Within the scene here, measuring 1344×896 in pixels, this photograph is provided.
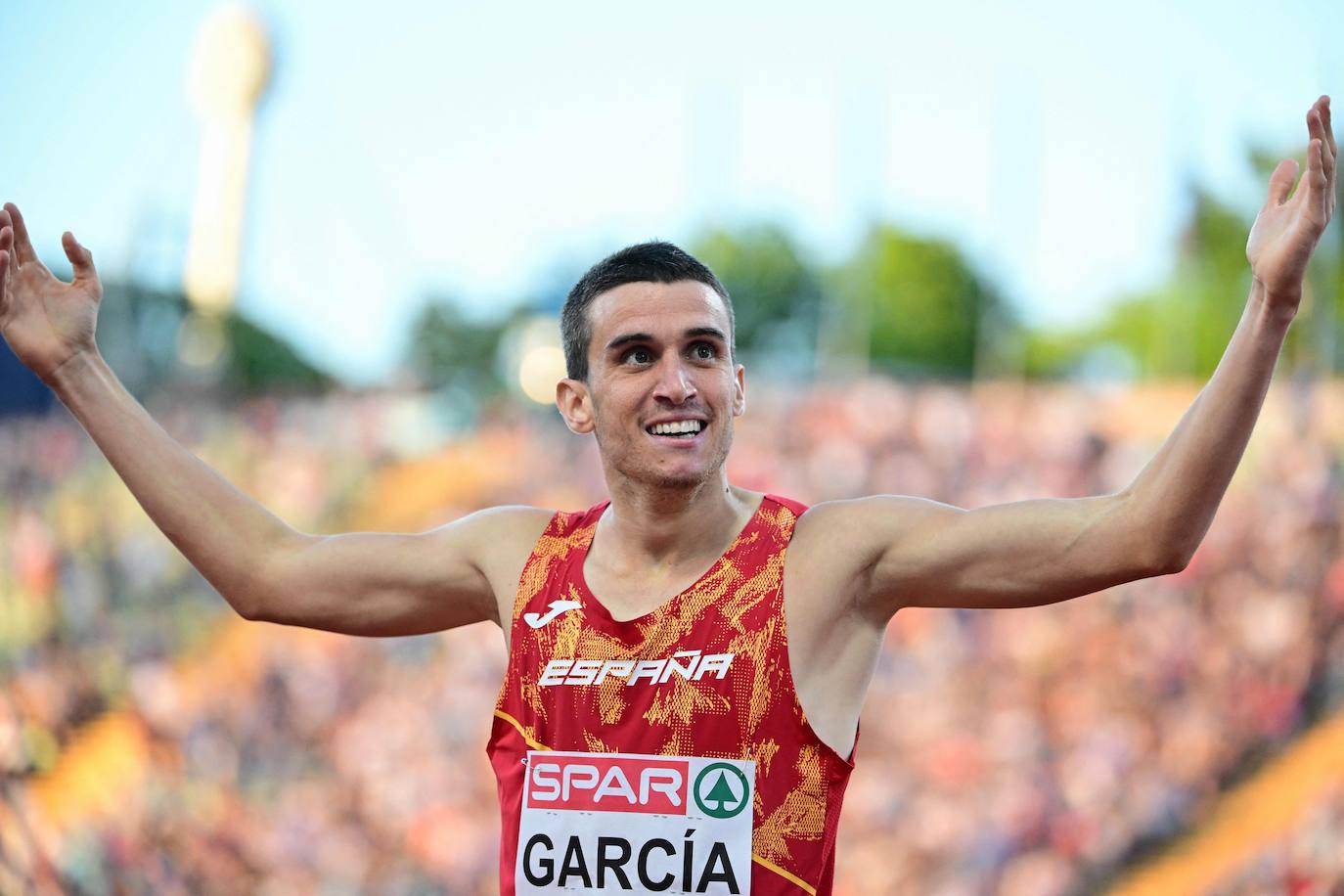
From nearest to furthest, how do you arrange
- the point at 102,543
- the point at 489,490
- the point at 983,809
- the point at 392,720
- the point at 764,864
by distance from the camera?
1. the point at 764,864
2. the point at 983,809
3. the point at 392,720
4. the point at 102,543
5. the point at 489,490

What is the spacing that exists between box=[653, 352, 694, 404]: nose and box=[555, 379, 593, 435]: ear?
0.27 m

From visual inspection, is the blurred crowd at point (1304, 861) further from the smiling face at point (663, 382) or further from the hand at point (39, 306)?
the hand at point (39, 306)

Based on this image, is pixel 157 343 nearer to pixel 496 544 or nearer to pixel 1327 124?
pixel 496 544

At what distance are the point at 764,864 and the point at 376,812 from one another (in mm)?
11061

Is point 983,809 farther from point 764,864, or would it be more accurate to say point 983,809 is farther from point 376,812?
point 764,864

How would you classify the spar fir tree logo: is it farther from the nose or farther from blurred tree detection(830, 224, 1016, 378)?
blurred tree detection(830, 224, 1016, 378)

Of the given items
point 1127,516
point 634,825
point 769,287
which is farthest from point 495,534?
point 769,287

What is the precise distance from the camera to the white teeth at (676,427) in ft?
9.75

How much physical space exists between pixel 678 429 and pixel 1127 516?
3.12ft

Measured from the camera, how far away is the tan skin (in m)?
2.44

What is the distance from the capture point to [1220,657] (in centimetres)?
1255

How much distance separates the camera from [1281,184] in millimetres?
2516

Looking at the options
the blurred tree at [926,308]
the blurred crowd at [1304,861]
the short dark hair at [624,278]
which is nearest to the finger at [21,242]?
the short dark hair at [624,278]

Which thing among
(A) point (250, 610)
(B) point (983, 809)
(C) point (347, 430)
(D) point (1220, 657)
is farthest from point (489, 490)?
(A) point (250, 610)
